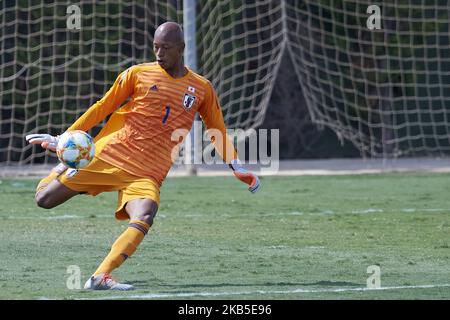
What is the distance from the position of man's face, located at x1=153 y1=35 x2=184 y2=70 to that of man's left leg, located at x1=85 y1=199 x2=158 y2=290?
3.46 ft

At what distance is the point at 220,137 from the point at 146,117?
635mm

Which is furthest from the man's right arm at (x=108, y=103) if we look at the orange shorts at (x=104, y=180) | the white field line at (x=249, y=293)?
the white field line at (x=249, y=293)

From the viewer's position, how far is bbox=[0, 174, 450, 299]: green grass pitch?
7646 mm

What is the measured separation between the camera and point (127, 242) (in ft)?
25.1

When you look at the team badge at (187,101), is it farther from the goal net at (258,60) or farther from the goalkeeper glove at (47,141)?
the goal net at (258,60)

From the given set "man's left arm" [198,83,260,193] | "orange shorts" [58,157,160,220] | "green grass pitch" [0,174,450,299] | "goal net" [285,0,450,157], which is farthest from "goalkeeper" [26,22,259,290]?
"goal net" [285,0,450,157]

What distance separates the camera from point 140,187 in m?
8.09

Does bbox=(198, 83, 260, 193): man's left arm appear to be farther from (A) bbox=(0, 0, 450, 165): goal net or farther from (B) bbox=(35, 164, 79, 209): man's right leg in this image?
(A) bbox=(0, 0, 450, 165): goal net

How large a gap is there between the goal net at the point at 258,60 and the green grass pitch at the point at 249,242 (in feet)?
10.6

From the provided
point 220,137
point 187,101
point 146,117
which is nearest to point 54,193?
point 146,117

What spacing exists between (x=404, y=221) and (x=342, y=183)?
438 cm

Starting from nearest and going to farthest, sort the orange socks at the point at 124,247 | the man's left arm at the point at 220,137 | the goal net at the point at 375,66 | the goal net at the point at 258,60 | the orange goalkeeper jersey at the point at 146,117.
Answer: the orange socks at the point at 124,247 → the orange goalkeeper jersey at the point at 146,117 → the man's left arm at the point at 220,137 → the goal net at the point at 258,60 → the goal net at the point at 375,66

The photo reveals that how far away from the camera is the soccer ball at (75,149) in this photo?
25.6 ft

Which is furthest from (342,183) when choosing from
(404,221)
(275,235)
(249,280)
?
(249,280)
